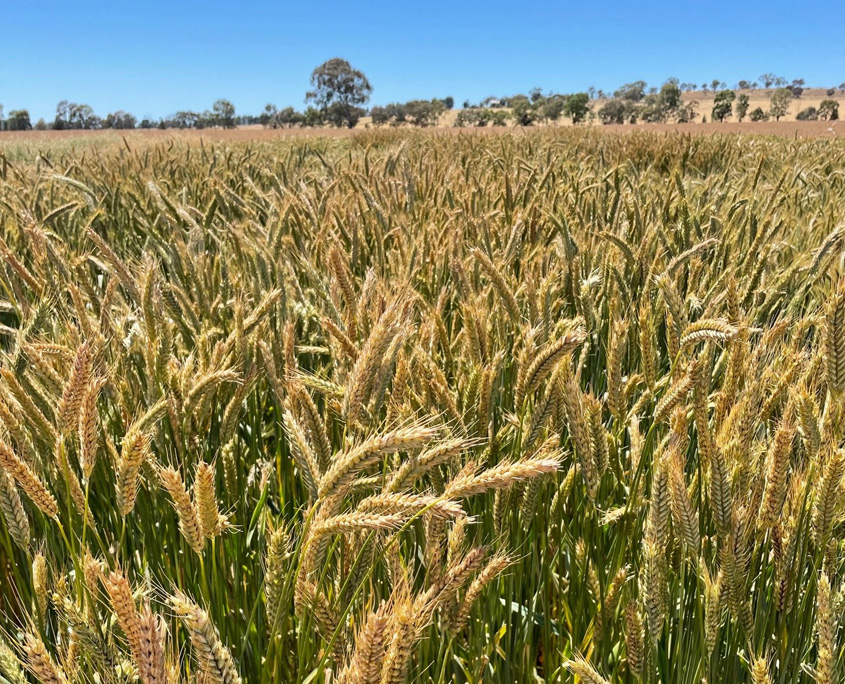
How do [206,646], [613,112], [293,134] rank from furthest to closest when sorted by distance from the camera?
[613,112] → [293,134] → [206,646]

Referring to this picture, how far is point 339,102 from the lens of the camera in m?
101

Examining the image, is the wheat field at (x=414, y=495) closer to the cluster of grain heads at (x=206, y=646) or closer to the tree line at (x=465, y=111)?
the cluster of grain heads at (x=206, y=646)

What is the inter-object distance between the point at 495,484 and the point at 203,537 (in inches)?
16.0

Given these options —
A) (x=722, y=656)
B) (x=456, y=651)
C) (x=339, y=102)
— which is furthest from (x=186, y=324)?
(x=339, y=102)

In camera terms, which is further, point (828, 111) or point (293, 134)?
point (828, 111)

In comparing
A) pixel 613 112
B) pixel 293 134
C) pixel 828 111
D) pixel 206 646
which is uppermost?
pixel 613 112

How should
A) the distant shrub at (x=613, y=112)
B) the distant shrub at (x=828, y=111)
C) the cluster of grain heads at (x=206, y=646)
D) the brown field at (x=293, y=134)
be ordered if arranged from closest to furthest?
the cluster of grain heads at (x=206, y=646) < the brown field at (x=293, y=134) < the distant shrub at (x=828, y=111) < the distant shrub at (x=613, y=112)

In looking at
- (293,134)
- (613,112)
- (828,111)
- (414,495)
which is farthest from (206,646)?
→ (828,111)

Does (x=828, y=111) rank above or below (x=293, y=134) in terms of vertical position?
above

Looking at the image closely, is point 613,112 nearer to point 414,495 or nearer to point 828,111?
point 828,111

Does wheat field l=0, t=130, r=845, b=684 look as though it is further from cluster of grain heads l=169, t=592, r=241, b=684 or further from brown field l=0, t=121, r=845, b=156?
brown field l=0, t=121, r=845, b=156

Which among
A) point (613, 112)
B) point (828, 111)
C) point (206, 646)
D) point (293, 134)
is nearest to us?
point (206, 646)

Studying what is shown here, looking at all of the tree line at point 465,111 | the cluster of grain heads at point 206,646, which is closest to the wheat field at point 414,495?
the cluster of grain heads at point 206,646

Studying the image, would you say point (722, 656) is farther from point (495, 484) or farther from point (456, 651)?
point (495, 484)
